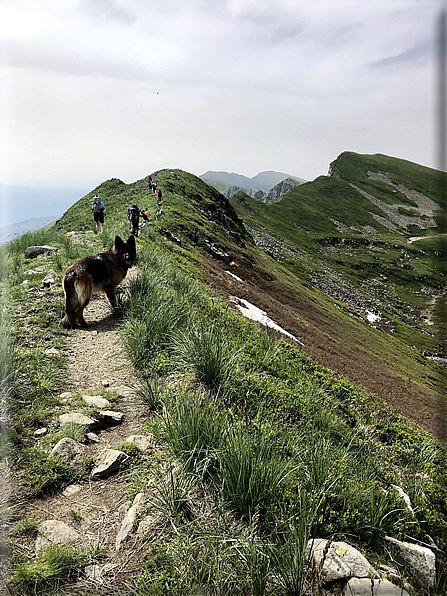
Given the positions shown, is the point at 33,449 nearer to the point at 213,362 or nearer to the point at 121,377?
the point at 121,377

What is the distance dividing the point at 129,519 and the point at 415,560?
3.14 meters

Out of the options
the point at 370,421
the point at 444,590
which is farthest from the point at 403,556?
the point at 370,421

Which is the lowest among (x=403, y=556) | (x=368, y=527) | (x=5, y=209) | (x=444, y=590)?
(x=444, y=590)

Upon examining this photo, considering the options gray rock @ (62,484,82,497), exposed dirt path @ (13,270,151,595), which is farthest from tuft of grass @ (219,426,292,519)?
gray rock @ (62,484,82,497)

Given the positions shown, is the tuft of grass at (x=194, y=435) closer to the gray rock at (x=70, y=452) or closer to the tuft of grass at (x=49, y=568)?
the gray rock at (x=70, y=452)

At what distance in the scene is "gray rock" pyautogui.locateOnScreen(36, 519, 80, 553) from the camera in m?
3.09

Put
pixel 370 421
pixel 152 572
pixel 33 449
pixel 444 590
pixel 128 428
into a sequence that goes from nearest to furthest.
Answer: pixel 152 572 < pixel 444 590 < pixel 33 449 < pixel 128 428 < pixel 370 421

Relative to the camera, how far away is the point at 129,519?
3307 millimetres

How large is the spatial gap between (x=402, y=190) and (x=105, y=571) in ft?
545

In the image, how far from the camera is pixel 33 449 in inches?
159

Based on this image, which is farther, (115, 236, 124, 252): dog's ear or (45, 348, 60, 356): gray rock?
(115, 236, 124, 252): dog's ear

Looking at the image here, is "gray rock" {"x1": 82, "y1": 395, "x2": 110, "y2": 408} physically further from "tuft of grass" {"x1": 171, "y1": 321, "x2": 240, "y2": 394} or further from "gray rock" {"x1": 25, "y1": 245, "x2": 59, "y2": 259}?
"gray rock" {"x1": 25, "y1": 245, "x2": 59, "y2": 259}

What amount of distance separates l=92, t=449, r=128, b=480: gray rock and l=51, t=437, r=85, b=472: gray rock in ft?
0.63

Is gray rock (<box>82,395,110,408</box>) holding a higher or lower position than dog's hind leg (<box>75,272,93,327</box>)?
lower
